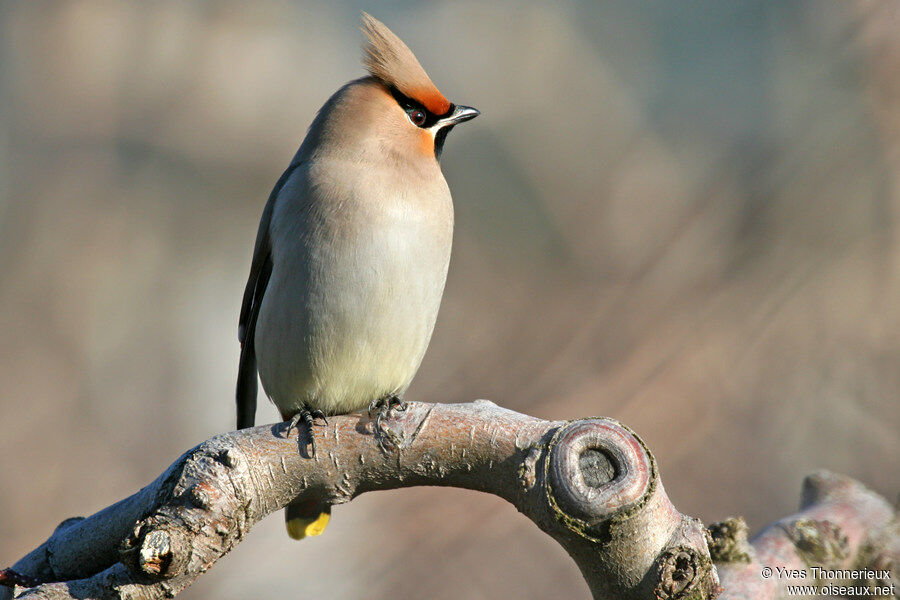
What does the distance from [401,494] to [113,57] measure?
11.6 ft

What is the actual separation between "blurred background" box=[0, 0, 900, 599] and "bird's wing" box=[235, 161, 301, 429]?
0.93 meters

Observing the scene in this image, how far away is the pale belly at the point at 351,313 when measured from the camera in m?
2.71

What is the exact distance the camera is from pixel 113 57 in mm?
6137

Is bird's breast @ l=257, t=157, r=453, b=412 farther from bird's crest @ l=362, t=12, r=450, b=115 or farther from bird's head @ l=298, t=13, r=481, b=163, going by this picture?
bird's crest @ l=362, t=12, r=450, b=115

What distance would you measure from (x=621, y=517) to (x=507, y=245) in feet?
12.6

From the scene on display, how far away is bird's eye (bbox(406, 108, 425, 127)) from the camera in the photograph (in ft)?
10.2

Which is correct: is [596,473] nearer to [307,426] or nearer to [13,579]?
[307,426]

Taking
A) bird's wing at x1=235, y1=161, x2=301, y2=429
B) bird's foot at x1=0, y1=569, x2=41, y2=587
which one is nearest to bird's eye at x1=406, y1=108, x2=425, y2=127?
bird's wing at x1=235, y1=161, x2=301, y2=429

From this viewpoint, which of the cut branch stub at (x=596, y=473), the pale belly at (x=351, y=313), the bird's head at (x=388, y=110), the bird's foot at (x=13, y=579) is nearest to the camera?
the cut branch stub at (x=596, y=473)

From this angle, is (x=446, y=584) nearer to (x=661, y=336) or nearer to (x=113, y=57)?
(x=661, y=336)

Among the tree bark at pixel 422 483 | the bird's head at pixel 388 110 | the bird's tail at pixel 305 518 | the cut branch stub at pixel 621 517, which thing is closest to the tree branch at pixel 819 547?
the tree bark at pixel 422 483

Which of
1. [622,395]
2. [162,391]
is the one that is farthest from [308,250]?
[162,391]

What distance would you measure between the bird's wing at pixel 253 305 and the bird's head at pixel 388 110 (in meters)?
0.20

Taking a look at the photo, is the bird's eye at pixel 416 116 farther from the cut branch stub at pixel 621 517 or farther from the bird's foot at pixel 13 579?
the bird's foot at pixel 13 579
